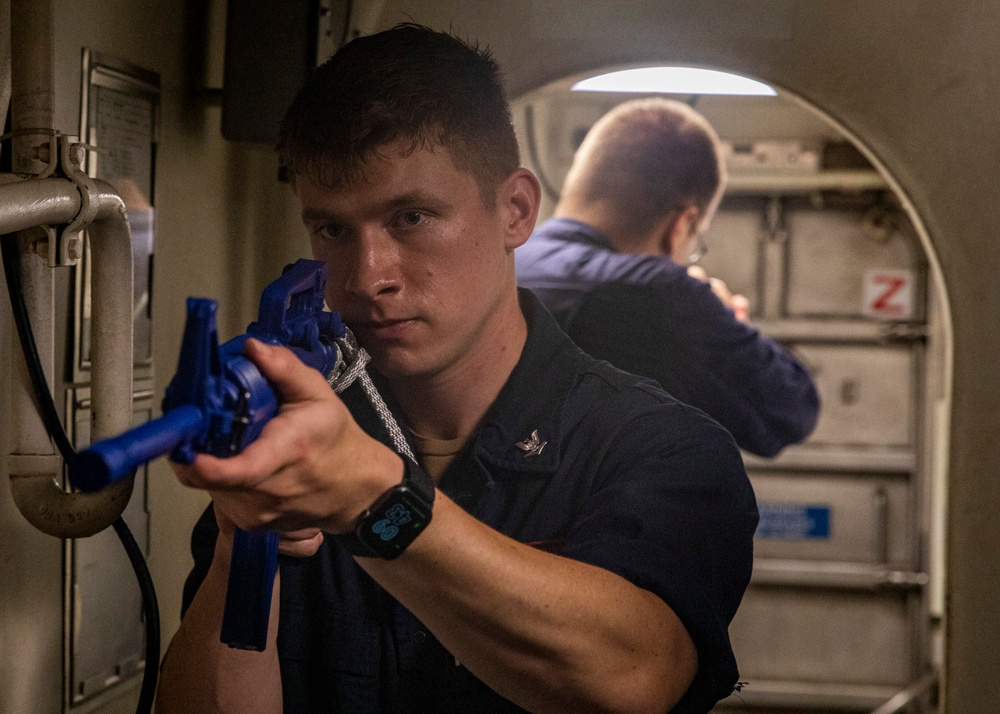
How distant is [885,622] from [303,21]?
10.4ft

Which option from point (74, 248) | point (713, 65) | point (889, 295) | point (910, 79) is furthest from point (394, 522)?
point (889, 295)

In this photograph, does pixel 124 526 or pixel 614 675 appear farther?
pixel 124 526

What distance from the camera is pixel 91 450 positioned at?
1.91 feet

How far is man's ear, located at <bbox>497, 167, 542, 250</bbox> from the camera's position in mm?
1132

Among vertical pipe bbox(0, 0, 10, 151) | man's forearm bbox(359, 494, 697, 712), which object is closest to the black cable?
vertical pipe bbox(0, 0, 10, 151)

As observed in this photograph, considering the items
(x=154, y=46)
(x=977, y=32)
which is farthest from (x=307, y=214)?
(x=977, y=32)

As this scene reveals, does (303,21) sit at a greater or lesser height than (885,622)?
greater

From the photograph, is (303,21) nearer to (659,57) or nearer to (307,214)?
(307,214)

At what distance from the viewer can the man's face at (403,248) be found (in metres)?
1.05

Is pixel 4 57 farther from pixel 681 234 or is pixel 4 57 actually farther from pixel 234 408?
→ pixel 681 234

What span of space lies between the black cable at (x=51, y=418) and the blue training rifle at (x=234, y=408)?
33 cm

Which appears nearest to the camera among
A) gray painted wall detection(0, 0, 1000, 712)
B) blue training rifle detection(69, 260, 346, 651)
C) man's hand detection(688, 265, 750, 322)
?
blue training rifle detection(69, 260, 346, 651)

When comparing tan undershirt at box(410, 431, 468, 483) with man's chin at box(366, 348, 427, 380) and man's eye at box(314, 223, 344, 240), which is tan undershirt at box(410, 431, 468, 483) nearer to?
man's chin at box(366, 348, 427, 380)

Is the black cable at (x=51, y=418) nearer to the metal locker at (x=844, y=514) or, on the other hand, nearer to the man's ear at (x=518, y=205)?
the man's ear at (x=518, y=205)
